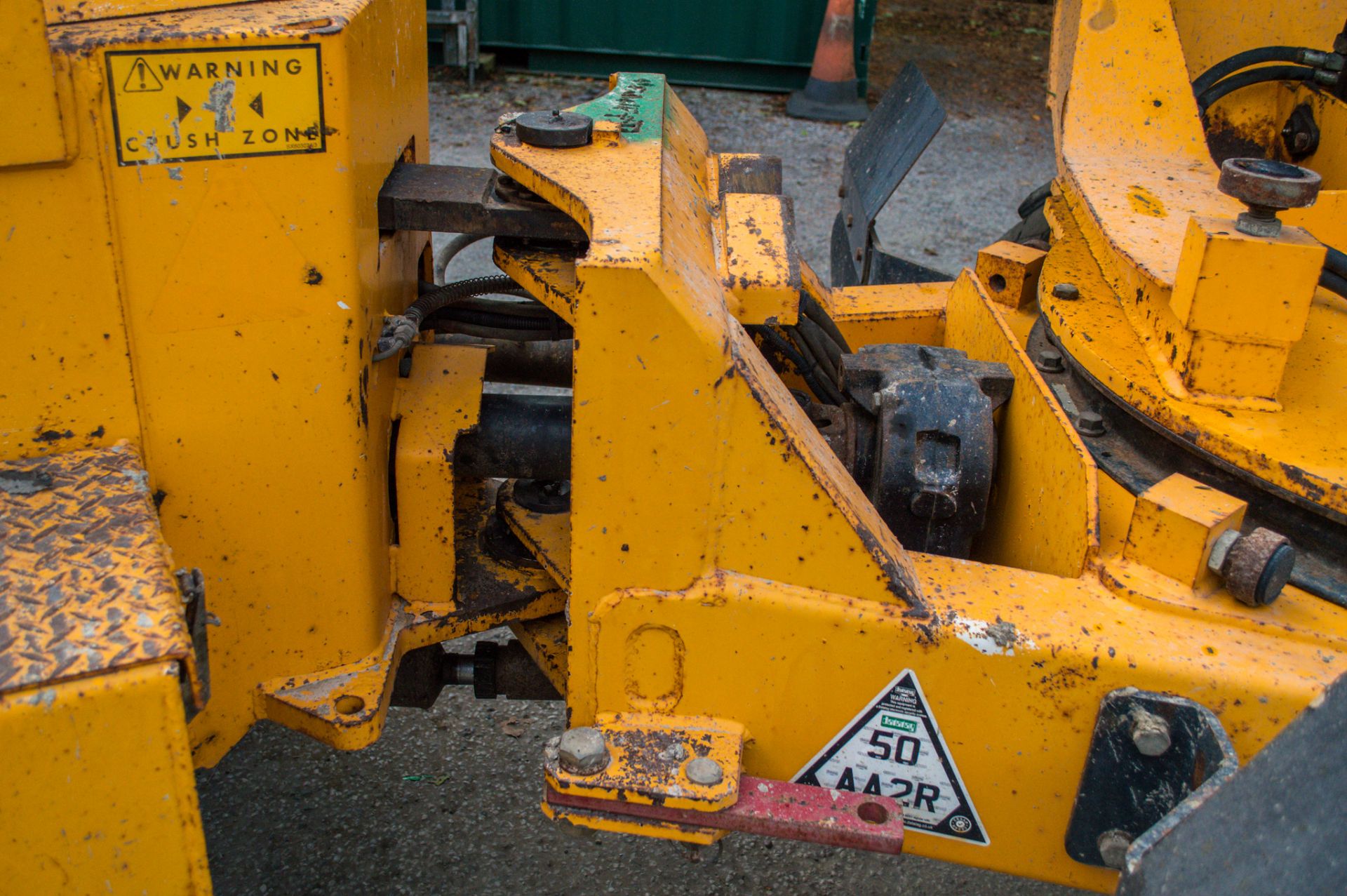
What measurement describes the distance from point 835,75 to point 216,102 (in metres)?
6.06

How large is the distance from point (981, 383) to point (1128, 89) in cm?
81

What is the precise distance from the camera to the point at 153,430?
4.32 ft

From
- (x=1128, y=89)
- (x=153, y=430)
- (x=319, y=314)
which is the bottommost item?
(x=153, y=430)

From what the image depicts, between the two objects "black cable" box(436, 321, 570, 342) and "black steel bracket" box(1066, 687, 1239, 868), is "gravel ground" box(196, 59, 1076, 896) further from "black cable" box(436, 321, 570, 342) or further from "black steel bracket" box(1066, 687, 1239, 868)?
"black cable" box(436, 321, 570, 342)

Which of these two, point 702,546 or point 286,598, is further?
point 286,598

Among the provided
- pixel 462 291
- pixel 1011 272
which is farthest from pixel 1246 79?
pixel 462 291

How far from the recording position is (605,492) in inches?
51.5

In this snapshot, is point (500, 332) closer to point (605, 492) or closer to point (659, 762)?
point (605, 492)

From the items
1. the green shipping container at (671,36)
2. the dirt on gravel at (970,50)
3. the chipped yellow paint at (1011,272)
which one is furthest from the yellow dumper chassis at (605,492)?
the dirt on gravel at (970,50)

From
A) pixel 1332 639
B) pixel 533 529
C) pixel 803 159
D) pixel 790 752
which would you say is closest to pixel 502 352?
pixel 533 529

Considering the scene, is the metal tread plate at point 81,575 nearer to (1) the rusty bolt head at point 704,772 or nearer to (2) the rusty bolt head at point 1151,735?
(1) the rusty bolt head at point 704,772

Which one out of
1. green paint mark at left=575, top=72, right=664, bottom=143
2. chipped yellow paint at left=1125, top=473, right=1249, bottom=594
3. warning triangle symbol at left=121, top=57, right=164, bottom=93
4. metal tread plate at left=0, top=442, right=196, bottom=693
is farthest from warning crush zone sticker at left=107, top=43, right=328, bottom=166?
chipped yellow paint at left=1125, top=473, right=1249, bottom=594

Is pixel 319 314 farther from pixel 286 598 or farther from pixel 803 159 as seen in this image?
pixel 803 159

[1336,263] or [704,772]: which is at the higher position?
[1336,263]
